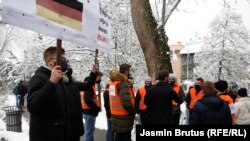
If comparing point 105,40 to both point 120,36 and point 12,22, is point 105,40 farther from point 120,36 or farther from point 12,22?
point 120,36

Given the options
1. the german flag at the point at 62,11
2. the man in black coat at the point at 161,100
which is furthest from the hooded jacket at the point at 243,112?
the german flag at the point at 62,11

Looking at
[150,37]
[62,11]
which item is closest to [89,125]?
[150,37]

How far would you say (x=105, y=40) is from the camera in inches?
214

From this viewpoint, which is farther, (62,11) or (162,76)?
(162,76)

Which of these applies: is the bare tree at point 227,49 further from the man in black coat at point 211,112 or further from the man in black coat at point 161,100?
the man in black coat at point 211,112

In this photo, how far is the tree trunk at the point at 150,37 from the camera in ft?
31.8

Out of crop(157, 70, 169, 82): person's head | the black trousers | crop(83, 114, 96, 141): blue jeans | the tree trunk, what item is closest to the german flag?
crop(157, 70, 169, 82): person's head

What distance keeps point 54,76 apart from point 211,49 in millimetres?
38683

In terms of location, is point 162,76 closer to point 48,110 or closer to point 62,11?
point 48,110

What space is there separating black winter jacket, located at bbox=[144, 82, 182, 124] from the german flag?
2.79m

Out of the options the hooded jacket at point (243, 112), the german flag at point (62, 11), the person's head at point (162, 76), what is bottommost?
the hooded jacket at point (243, 112)

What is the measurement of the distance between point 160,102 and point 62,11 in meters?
3.34

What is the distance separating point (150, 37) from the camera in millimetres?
9750

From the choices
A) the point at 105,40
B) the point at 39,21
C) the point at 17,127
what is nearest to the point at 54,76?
the point at 39,21
